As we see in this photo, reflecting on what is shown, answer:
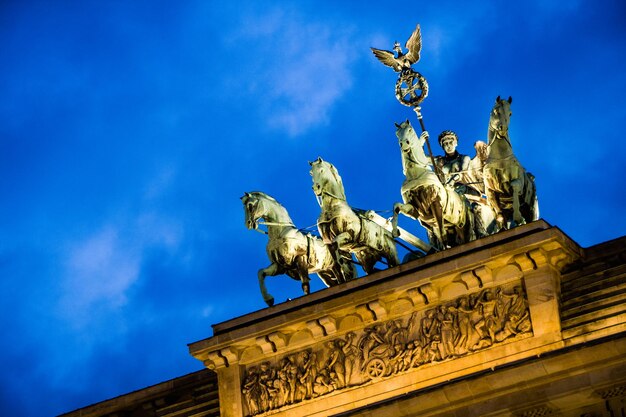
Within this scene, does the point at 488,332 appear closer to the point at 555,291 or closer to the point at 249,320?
the point at 555,291

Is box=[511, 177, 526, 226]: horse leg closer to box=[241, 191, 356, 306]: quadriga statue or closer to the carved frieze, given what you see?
the carved frieze

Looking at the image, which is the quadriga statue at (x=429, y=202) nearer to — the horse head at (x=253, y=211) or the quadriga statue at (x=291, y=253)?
the quadriga statue at (x=291, y=253)

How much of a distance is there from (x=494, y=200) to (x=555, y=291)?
3179mm

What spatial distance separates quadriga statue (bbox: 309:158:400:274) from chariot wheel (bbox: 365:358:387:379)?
295 cm

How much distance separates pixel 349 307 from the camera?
29812 millimetres

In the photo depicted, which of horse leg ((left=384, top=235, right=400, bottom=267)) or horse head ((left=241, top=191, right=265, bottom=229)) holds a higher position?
horse head ((left=241, top=191, right=265, bottom=229))

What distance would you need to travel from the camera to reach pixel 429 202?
3114 centimetres

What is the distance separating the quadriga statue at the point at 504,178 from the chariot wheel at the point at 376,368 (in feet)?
12.1

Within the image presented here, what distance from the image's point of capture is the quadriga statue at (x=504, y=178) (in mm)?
30391

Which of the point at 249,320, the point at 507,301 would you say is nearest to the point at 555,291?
the point at 507,301

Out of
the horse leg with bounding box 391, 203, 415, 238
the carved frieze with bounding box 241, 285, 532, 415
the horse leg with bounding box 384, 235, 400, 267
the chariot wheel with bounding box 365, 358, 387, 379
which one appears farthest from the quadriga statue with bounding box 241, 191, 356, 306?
the chariot wheel with bounding box 365, 358, 387, 379

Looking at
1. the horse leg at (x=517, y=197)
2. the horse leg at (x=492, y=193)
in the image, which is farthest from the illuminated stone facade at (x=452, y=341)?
the horse leg at (x=492, y=193)

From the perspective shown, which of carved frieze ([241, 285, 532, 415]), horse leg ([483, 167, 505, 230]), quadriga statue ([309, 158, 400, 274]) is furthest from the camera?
quadriga statue ([309, 158, 400, 274])

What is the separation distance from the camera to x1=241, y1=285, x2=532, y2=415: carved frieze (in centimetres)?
2847
